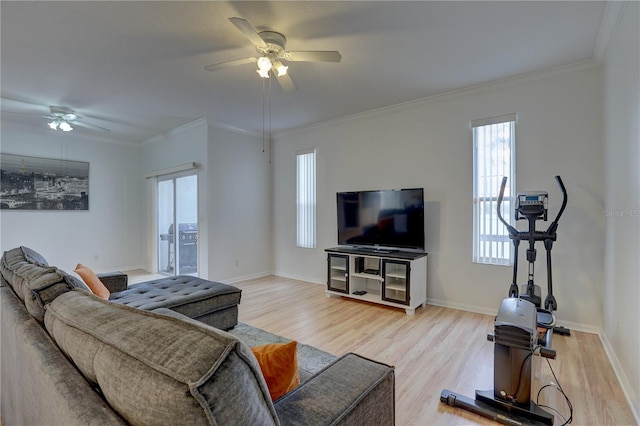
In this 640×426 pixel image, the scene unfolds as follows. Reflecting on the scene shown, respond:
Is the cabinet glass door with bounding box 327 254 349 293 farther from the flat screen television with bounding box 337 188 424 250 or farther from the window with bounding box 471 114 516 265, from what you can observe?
the window with bounding box 471 114 516 265

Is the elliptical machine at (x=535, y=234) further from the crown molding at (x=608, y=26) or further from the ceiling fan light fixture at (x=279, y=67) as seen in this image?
the ceiling fan light fixture at (x=279, y=67)

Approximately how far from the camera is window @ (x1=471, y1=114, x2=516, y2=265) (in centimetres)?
340

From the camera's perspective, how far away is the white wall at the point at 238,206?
191 inches

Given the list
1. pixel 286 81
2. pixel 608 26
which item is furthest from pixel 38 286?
pixel 608 26

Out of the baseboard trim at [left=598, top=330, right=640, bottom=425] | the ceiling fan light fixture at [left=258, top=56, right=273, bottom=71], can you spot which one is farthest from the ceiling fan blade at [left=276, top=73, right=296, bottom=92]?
the baseboard trim at [left=598, top=330, right=640, bottom=425]

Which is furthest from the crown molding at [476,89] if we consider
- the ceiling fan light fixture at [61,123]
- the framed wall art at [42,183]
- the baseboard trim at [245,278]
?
the framed wall art at [42,183]

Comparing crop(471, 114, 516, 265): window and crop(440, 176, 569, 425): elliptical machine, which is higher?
crop(471, 114, 516, 265): window

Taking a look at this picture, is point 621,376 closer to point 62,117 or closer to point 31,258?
point 31,258

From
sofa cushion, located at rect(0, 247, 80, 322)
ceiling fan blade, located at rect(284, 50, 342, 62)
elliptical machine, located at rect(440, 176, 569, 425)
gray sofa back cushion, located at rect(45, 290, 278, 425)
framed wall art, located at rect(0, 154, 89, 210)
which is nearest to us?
gray sofa back cushion, located at rect(45, 290, 278, 425)

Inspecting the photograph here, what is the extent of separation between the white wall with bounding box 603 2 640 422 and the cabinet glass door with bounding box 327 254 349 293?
2.63 metres

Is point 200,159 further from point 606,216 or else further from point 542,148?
point 606,216

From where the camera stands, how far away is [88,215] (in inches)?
225

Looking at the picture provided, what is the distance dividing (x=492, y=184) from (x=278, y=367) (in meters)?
3.33

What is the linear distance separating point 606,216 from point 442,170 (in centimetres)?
159
